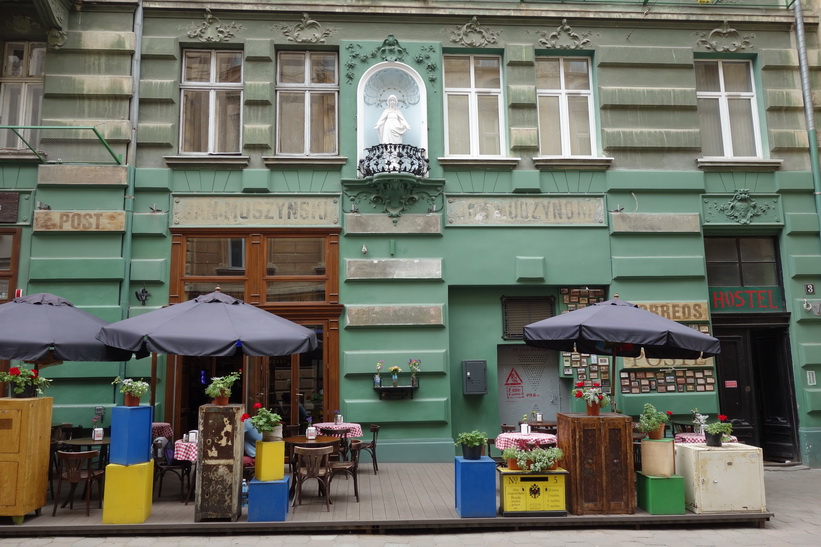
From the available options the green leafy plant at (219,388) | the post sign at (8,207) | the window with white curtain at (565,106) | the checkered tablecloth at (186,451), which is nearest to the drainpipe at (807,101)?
the window with white curtain at (565,106)

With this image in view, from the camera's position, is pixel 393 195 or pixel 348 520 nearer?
pixel 348 520

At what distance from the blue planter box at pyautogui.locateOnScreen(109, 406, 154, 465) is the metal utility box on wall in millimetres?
6096

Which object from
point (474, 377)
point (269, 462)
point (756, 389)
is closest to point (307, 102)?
point (474, 377)

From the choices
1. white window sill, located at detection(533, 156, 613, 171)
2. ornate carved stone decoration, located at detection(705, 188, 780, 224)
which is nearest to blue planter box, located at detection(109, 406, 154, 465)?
white window sill, located at detection(533, 156, 613, 171)

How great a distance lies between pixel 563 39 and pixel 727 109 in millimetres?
3799

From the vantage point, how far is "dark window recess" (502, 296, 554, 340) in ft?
43.0

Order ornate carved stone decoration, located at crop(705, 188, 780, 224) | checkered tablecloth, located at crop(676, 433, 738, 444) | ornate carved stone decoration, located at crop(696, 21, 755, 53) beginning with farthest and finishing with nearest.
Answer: ornate carved stone decoration, located at crop(696, 21, 755, 53)
ornate carved stone decoration, located at crop(705, 188, 780, 224)
checkered tablecloth, located at crop(676, 433, 738, 444)

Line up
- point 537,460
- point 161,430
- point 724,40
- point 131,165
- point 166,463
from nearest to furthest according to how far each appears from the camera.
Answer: point 537,460 < point 166,463 < point 161,430 < point 131,165 < point 724,40

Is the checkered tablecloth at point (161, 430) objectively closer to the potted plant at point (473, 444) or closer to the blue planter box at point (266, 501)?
the blue planter box at point (266, 501)

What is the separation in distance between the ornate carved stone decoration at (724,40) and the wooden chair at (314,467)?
1136cm

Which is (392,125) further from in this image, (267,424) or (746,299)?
(746,299)

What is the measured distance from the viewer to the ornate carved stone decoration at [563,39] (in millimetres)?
13695

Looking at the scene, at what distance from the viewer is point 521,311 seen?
520 inches

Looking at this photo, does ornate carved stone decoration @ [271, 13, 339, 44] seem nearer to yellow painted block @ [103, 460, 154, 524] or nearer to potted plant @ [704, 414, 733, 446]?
yellow painted block @ [103, 460, 154, 524]
